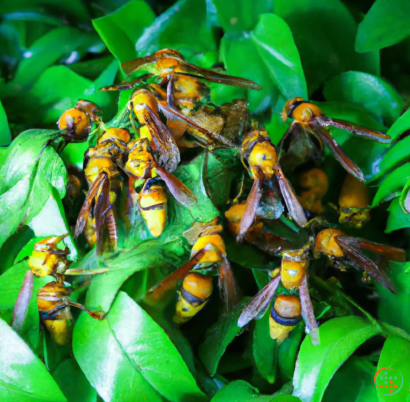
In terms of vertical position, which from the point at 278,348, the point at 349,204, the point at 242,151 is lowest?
the point at 278,348

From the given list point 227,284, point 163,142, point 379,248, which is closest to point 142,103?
point 163,142

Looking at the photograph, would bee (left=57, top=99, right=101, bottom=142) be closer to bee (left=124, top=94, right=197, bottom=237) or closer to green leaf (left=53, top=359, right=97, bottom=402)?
bee (left=124, top=94, right=197, bottom=237)

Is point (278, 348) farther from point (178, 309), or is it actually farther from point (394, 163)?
point (394, 163)

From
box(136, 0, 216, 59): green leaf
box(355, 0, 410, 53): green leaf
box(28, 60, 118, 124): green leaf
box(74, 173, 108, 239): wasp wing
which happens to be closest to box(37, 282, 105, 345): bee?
box(74, 173, 108, 239): wasp wing

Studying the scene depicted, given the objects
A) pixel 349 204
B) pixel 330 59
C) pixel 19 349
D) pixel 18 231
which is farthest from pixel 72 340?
pixel 330 59

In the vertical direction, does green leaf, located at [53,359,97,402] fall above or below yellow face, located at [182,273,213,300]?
below
